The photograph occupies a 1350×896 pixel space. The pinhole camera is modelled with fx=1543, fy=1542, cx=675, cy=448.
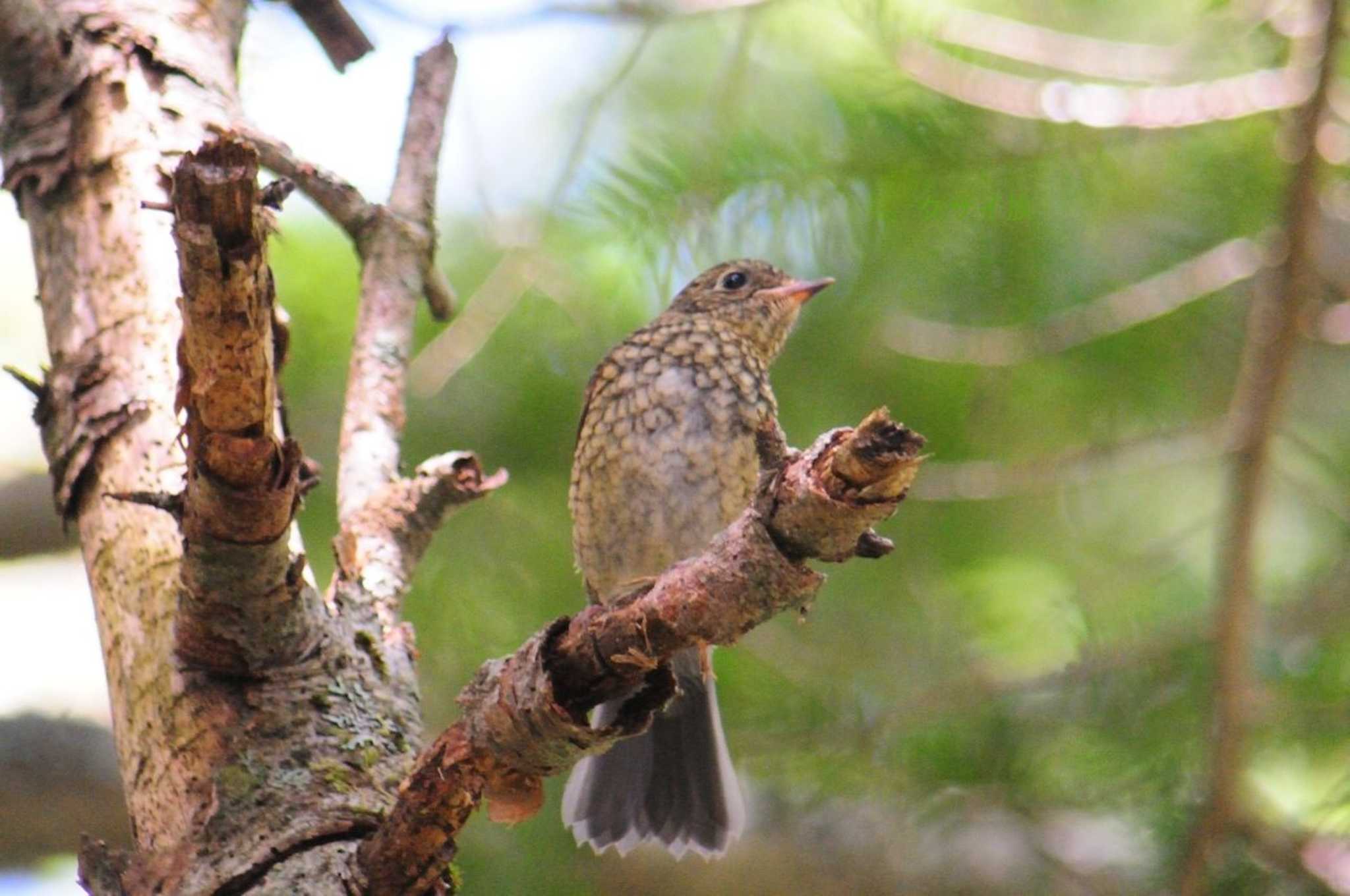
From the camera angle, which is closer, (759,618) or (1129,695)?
(759,618)

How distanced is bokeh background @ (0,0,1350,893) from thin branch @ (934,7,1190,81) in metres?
0.01

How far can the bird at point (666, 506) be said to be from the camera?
296 centimetres

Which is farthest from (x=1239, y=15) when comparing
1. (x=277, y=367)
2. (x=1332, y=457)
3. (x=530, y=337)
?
(x=277, y=367)

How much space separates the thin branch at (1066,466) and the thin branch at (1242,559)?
4.4 inches

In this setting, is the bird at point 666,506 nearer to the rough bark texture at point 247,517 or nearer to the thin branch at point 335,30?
the rough bark texture at point 247,517

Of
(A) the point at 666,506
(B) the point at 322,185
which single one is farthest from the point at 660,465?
(B) the point at 322,185

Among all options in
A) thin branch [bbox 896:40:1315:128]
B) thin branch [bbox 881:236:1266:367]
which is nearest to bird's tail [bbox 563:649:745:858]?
thin branch [bbox 881:236:1266:367]

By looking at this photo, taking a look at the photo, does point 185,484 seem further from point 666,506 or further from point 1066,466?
point 1066,466

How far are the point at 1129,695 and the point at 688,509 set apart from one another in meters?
1.04

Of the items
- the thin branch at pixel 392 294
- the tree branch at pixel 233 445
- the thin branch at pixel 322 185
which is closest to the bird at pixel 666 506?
the thin branch at pixel 392 294

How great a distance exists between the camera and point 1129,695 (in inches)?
127

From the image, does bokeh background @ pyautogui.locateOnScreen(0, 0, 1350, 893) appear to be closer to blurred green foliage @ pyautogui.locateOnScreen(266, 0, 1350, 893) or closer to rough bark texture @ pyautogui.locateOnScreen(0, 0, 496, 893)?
blurred green foliage @ pyautogui.locateOnScreen(266, 0, 1350, 893)

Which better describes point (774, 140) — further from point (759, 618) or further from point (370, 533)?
point (759, 618)

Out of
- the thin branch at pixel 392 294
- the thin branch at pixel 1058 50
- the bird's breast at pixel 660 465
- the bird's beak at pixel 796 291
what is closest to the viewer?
the thin branch at pixel 392 294
